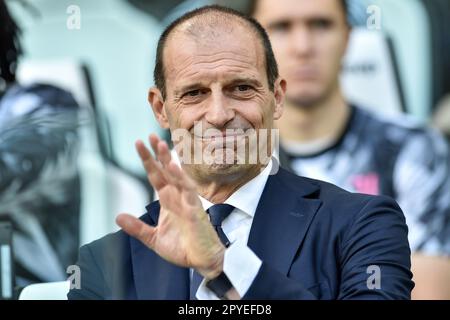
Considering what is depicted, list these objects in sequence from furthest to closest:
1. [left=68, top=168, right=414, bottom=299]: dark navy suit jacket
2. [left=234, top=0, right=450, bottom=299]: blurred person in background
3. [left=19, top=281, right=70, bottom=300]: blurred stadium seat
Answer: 1. [left=234, top=0, right=450, bottom=299]: blurred person in background
2. [left=19, top=281, right=70, bottom=300]: blurred stadium seat
3. [left=68, top=168, right=414, bottom=299]: dark navy suit jacket

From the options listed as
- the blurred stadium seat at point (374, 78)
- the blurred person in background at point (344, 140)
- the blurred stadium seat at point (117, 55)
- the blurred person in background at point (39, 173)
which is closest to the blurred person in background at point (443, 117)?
A: the blurred person in background at point (344, 140)

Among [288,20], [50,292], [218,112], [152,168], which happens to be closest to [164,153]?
[152,168]

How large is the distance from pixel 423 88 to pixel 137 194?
141 cm

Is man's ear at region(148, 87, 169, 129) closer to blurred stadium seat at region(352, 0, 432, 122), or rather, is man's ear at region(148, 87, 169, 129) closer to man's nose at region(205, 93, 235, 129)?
man's nose at region(205, 93, 235, 129)

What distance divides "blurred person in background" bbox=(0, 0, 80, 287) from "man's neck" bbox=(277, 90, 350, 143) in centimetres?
98

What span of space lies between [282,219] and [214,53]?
401mm

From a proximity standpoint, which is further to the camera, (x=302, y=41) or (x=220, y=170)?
(x=302, y=41)

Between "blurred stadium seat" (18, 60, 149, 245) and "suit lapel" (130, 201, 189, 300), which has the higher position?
"blurred stadium seat" (18, 60, 149, 245)

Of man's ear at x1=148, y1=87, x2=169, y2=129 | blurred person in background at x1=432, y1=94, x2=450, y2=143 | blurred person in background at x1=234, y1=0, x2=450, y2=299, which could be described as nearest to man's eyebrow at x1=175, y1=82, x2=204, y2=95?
man's ear at x1=148, y1=87, x2=169, y2=129

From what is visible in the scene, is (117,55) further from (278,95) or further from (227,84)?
(227,84)

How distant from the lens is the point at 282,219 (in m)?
2.12

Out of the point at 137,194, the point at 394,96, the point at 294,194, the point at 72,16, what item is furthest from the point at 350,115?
the point at 294,194

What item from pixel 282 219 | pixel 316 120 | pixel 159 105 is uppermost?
pixel 316 120

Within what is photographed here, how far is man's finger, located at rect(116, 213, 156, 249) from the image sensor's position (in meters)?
1.81
